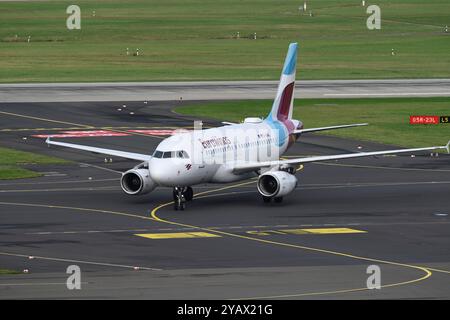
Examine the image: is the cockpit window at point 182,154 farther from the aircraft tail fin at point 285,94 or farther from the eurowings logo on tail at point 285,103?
the aircraft tail fin at point 285,94

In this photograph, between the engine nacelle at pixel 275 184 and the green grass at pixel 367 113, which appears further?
the green grass at pixel 367 113

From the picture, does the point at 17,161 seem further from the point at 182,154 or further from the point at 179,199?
the point at 182,154

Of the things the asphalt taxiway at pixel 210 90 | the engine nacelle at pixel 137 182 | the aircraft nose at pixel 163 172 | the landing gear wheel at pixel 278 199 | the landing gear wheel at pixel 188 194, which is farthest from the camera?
the asphalt taxiway at pixel 210 90

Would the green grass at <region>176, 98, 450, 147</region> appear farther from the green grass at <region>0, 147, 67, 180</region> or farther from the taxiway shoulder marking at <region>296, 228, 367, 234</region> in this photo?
the taxiway shoulder marking at <region>296, 228, 367, 234</region>

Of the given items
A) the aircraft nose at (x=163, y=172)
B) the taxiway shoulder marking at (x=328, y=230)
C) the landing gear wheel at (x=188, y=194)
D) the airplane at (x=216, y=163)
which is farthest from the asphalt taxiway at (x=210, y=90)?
the taxiway shoulder marking at (x=328, y=230)

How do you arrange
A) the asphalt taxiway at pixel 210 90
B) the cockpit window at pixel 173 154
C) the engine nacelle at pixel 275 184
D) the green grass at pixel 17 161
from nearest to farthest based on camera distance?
the cockpit window at pixel 173 154
the engine nacelle at pixel 275 184
the green grass at pixel 17 161
the asphalt taxiway at pixel 210 90

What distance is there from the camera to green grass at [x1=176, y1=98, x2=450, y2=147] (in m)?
108

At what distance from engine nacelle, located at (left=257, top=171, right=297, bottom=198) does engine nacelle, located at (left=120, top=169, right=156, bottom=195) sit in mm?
6172

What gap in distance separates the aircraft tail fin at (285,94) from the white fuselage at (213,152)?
5.62 feet

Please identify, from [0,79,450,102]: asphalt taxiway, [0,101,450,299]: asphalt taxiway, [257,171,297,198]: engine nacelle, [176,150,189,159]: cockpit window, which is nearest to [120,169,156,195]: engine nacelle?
[0,101,450,299]: asphalt taxiway

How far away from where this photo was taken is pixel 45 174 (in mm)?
89250

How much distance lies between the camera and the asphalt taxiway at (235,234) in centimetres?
5209

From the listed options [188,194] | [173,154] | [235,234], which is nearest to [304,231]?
[235,234]
